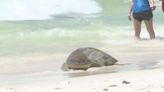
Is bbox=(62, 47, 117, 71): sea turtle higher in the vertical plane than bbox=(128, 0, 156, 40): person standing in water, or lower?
lower

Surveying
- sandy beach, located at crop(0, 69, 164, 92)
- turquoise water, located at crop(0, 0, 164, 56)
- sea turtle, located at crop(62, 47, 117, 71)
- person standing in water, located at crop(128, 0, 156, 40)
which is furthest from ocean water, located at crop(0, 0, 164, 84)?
sandy beach, located at crop(0, 69, 164, 92)

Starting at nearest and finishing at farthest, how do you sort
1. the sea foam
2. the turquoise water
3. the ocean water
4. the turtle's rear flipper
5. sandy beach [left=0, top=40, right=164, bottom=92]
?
sandy beach [left=0, top=40, right=164, bottom=92]
the turtle's rear flipper
the ocean water
the turquoise water
the sea foam

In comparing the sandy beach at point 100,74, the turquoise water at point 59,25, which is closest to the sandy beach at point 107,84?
the sandy beach at point 100,74

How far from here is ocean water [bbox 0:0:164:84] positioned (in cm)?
966

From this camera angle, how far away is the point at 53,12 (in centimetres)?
1681

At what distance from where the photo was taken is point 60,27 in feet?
41.6

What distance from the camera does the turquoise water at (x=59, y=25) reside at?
10031 millimetres

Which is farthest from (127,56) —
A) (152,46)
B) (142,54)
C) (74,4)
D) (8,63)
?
(74,4)

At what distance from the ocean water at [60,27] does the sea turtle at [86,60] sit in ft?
0.89

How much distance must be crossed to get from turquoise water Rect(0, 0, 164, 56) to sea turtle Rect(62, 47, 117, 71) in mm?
1650

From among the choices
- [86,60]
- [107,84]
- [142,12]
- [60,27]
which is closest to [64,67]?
[86,60]

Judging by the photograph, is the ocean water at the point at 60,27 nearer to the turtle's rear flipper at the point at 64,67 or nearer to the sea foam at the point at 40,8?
the sea foam at the point at 40,8

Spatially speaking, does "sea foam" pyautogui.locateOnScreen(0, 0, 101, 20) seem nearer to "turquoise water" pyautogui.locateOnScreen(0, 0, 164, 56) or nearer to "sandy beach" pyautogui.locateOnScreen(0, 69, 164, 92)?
"turquoise water" pyautogui.locateOnScreen(0, 0, 164, 56)

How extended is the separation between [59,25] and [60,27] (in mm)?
615
